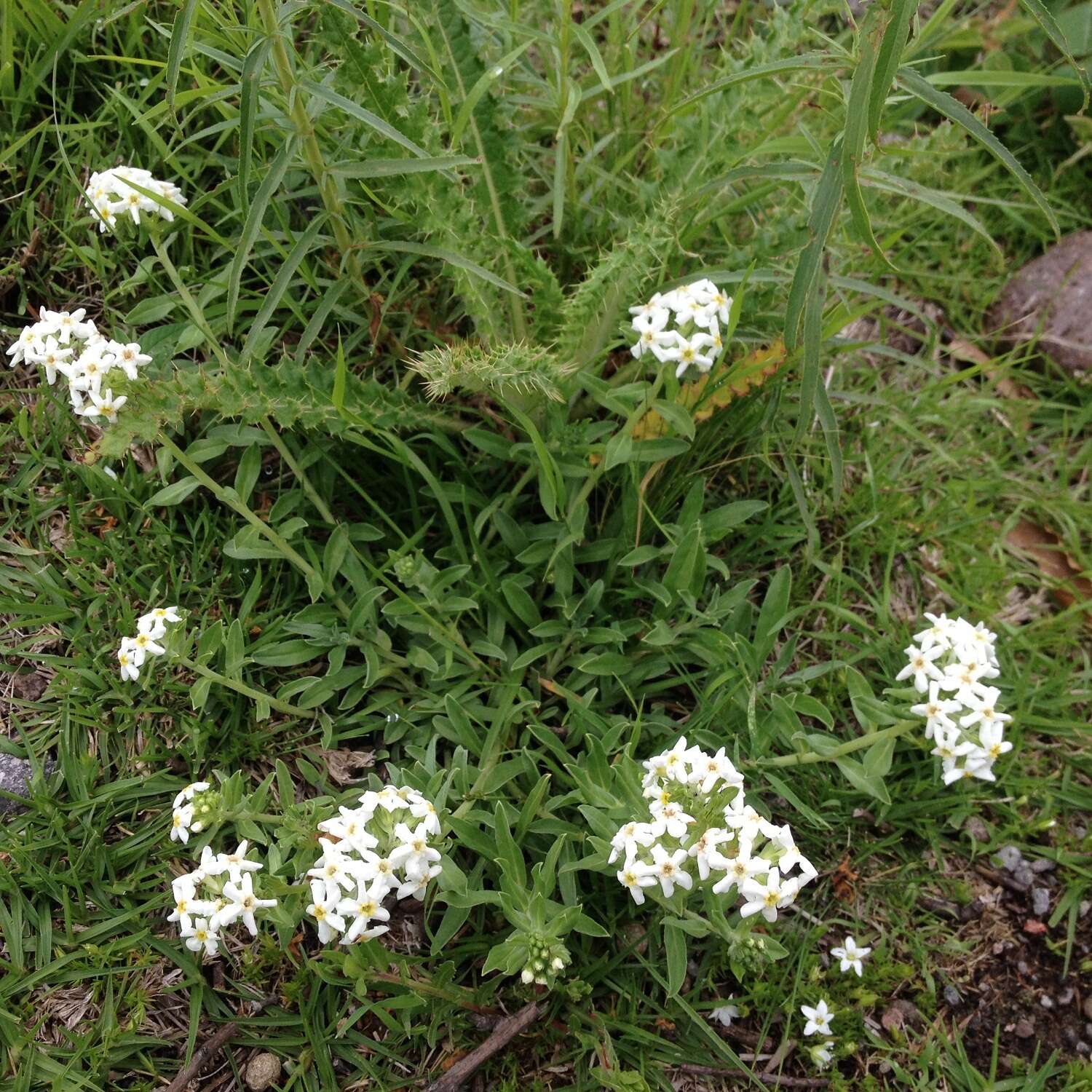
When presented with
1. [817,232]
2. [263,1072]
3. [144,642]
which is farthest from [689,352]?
[263,1072]

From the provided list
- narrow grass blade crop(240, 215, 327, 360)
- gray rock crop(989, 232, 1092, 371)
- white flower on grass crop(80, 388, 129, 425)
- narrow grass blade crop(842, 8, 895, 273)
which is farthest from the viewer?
gray rock crop(989, 232, 1092, 371)

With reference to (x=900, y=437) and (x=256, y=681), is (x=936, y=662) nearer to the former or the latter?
(x=900, y=437)

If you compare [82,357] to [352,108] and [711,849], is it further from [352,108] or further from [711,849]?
[711,849]

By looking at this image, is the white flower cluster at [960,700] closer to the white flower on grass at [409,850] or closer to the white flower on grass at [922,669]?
the white flower on grass at [922,669]

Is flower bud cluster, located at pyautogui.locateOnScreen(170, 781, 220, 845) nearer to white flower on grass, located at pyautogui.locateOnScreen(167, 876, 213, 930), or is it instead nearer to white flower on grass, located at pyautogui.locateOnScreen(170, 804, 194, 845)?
white flower on grass, located at pyautogui.locateOnScreen(170, 804, 194, 845)

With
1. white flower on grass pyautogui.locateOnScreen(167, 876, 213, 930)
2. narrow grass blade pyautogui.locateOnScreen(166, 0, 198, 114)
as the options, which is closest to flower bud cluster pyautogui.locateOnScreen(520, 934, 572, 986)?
white flower on grass pyautogui.locateOnScreen(167, 876, 213, 930)

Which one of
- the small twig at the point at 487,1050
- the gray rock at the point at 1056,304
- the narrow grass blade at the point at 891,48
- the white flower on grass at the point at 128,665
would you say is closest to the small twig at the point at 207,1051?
the small twig at the point at 487,1050

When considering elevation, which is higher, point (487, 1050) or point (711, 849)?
point (711, 849)
